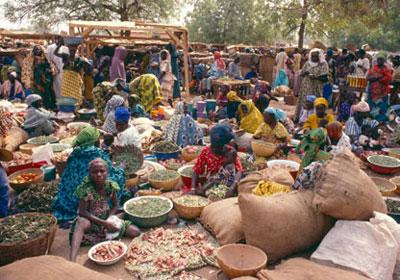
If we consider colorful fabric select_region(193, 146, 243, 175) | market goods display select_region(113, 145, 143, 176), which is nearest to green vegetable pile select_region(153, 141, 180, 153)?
market goods display select_region(113, 145, 143, 176)

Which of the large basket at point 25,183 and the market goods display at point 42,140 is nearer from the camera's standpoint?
the large basket at point 25,183

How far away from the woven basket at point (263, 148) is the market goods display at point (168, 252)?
191 cm

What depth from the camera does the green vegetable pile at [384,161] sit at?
5.97 metres

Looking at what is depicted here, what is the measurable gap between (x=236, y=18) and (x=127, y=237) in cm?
2792

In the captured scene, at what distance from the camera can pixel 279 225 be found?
135 inches

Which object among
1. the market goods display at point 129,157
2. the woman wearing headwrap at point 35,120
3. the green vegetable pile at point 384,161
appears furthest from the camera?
the woman wearing headwrap at point 35,120

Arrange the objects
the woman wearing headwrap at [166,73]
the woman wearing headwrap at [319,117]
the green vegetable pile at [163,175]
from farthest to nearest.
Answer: the woman wearing headwrap at [166,73]
the woman wearing headwrap at [319,117]
the green vegetable pile at [163,175]

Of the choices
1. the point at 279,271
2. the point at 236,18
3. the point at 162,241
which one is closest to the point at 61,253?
the point at 162,241

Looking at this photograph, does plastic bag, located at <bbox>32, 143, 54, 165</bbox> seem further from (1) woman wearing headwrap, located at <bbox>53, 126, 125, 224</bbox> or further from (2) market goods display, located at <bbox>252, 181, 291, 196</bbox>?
(2) market goods display, located at <bbox>252, 181, 291, 196</bbox>

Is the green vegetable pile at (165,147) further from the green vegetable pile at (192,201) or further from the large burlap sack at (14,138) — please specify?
the large burlap sack at (14,138)

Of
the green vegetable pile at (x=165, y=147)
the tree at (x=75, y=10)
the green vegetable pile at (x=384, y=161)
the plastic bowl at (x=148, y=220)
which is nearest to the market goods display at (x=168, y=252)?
the plastic bowl at (x=148, y=220)

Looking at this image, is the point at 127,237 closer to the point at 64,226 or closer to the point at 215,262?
the point at 64,226

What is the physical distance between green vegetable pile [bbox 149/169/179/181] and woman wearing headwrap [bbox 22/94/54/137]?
9.59 ft

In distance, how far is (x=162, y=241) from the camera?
12.7ft
